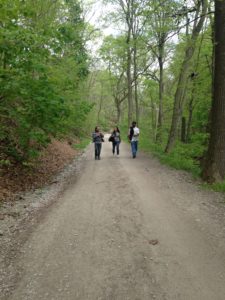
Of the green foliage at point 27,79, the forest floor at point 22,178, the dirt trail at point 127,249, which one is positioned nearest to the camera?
the dirt trail at point 127,249

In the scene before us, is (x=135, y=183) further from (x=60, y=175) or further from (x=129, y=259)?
(x=129, y=259)

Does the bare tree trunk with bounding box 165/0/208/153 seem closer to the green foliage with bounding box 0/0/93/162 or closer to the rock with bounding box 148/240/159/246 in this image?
the green foliage with bounding box 0/0/93/162

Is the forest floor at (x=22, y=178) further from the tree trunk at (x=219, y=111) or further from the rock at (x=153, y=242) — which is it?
the tree trunk at (x=219, y=111)

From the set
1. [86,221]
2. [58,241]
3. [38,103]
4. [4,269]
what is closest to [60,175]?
[38,103]

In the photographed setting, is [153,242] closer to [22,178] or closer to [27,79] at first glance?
[27,79]

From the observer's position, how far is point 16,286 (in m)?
3.62

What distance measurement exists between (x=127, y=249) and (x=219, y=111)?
6.38m

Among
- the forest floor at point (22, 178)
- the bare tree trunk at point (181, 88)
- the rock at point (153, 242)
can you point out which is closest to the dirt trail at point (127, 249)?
the rock at point (153, 242)

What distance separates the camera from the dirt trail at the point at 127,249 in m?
3.46

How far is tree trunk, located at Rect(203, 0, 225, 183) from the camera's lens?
8.83 metres

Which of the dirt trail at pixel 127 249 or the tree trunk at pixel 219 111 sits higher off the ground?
the tree trunk at pixel 219 111

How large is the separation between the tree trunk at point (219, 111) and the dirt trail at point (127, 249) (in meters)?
1.43

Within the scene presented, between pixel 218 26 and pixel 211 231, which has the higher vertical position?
pixel 218 26

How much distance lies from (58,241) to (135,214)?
191 centimetres
